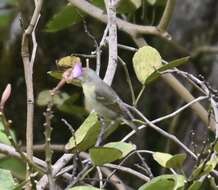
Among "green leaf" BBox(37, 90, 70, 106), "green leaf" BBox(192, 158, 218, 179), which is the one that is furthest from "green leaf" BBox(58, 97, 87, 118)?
"green leaf" BBox(192, 158, 218, 179)

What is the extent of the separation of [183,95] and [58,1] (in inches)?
30.0

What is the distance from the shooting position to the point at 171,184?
3.05 feet

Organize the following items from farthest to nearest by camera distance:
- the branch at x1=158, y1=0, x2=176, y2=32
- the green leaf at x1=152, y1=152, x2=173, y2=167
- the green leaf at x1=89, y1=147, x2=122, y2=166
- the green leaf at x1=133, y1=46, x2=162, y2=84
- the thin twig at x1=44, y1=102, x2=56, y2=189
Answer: the branch at x1=158, y1=0, x2=176, y2=32
the green leaf at x1=133, y1=46, x2=162, y2=84
the green leaf at x1=152, y1=152, x2=173, y2=167
the green leaf at x1=89, y1=147, x2=122, y2=166
the thin twig at x1=44, y1=102, x2=56, y2=189

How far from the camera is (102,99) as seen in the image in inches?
47.2

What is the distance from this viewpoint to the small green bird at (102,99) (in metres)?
1.09

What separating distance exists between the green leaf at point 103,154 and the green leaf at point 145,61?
0.24 m

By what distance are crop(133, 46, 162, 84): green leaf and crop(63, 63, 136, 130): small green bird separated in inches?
2.1

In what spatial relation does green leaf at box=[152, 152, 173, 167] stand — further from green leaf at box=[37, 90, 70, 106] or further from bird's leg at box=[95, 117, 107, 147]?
green leaf at box=[37, 90, 70, 106]

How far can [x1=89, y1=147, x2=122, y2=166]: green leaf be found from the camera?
2.92 ft

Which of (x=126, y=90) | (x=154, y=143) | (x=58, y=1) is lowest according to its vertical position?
(x=154, y=143)

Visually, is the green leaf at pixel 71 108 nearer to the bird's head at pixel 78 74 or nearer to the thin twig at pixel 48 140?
the bird's head at pixel 78 74

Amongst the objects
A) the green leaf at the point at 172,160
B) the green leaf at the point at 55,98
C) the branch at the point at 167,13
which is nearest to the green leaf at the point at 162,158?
the green leaf at the point at 172,160

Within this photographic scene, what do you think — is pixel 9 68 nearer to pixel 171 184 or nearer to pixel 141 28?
pixel 141 28

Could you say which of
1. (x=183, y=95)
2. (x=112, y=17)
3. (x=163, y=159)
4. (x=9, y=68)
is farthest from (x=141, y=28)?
(x=9, y=68)
